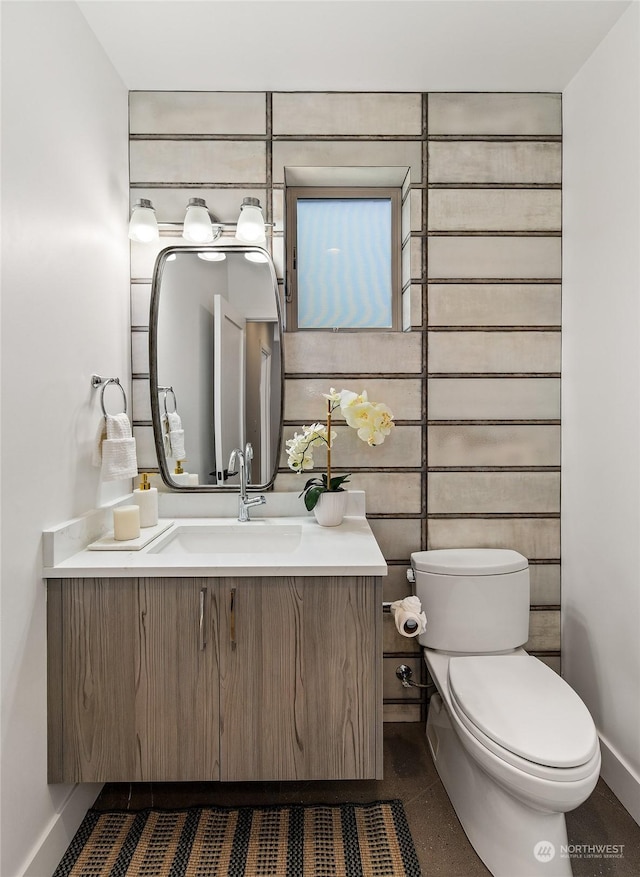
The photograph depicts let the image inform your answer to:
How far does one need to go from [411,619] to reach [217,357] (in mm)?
1169

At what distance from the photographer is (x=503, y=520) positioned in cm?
216

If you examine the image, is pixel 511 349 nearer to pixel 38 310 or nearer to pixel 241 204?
pixel 241 204

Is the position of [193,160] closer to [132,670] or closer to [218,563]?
[218,563]

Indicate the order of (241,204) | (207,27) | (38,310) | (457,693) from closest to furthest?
(38,310) < (457,693) < (207,27) < (241,204)

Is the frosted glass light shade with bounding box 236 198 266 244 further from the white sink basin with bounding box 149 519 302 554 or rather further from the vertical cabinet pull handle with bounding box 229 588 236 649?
the vertical cabinet pull handle with bounding box 229 588 236 649

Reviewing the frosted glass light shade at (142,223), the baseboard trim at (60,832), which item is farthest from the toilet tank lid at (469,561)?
the frosted glass light shade at (142,223)

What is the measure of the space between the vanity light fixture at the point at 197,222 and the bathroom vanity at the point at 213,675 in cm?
118

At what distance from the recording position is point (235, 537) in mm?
2014

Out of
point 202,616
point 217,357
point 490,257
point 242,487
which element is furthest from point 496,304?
point 202,616

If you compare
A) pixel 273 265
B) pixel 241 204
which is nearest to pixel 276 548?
pixel 273 265

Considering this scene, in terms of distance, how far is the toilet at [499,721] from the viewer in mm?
1339

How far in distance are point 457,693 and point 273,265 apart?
1.59 m

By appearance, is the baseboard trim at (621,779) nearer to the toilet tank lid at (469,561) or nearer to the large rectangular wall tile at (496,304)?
the toilet tank lid at (469,561)

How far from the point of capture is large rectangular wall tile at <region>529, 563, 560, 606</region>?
217cm
